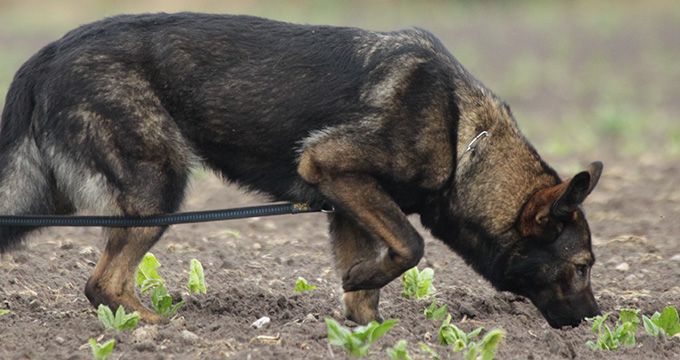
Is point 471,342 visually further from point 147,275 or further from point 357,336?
point 147,275

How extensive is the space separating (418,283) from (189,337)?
1.70 meters

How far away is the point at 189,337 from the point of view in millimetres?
5227

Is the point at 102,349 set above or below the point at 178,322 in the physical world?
above

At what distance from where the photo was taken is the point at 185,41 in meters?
5.89

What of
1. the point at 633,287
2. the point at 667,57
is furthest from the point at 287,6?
the point at 633,287

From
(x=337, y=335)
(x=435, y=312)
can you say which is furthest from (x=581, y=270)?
(x=337, y=335)

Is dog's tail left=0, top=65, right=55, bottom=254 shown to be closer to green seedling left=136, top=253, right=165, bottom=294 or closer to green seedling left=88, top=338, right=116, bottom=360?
green seedling left=136, top=253, right=165, bottom=294

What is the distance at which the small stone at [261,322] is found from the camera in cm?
573

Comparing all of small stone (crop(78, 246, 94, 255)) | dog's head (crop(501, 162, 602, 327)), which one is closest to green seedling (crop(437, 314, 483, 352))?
dog's head (crop(501, 162, 602, 327))

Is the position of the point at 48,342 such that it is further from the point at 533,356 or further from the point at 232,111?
the point at 533,356

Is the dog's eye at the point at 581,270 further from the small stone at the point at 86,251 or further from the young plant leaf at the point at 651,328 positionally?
the small stone at the point at 86,251

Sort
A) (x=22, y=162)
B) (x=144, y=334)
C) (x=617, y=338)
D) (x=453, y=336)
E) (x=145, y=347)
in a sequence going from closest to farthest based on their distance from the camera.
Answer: (x=145, y=347) < (x=144, y=334) < (x=453, y=336) < (x=617, y=338) < (x=22, y=162)

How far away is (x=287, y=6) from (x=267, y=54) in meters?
27.0

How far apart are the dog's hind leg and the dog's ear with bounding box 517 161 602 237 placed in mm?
816
